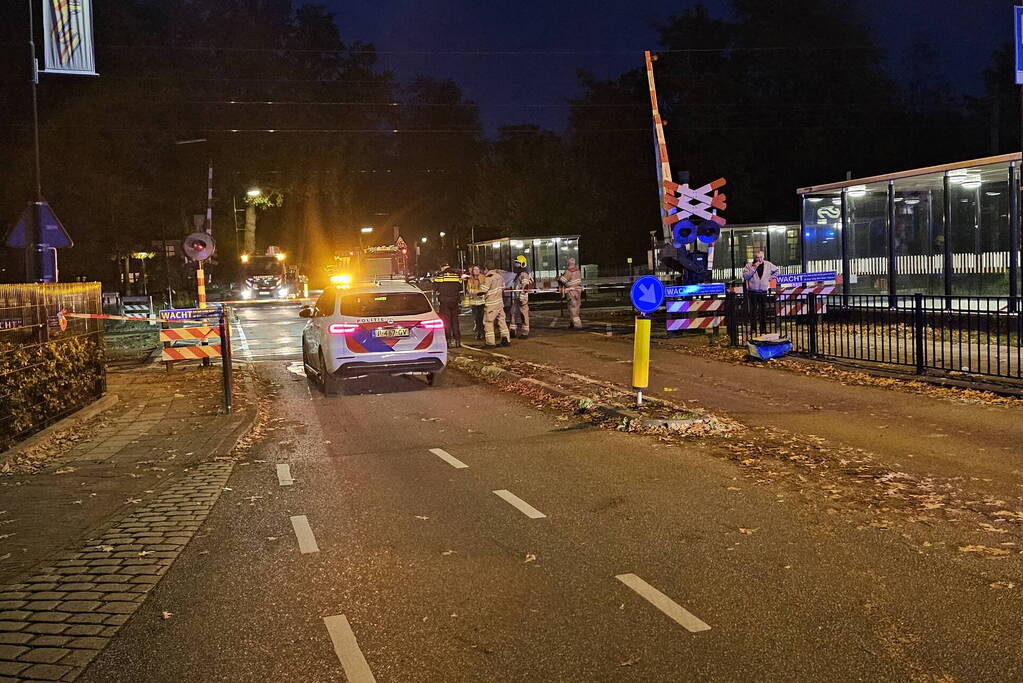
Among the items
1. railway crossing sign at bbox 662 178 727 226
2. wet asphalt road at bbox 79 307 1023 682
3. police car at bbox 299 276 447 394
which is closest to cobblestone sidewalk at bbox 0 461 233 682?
wet asphalt road at bbox 79 307 1023 682

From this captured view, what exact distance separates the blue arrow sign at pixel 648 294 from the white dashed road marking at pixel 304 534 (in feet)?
20.0

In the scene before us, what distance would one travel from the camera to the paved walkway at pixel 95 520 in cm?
547

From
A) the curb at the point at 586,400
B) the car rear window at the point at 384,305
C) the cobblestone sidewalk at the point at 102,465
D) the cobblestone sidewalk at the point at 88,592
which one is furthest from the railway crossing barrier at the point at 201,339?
the cobblestone sidewalk at the point at 88,592

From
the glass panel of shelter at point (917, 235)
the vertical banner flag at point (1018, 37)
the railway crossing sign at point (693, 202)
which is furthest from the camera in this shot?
the glass panel of shelter at point (917, 235)

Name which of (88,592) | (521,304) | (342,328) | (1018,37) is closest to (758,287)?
(521,304)

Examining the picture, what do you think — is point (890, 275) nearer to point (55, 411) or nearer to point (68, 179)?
point (55, 411)

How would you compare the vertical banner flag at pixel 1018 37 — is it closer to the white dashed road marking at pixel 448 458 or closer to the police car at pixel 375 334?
the police car at pixel 375 334

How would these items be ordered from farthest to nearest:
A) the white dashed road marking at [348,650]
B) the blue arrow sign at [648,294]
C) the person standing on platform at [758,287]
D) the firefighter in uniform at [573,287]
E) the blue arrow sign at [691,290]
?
the firefighter in uniform at [573,287] → the blue arrow sign at [691,290] → the person standing on platform at [758,287] → the blue arrow sign at [648,294] → the white dashed road marking at [348,650]

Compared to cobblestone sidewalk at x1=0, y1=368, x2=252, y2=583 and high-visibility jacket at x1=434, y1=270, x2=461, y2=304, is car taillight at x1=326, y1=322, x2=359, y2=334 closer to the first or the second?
cobblestone sidewalk at x1=0, y1=368, x2=252, y2=583

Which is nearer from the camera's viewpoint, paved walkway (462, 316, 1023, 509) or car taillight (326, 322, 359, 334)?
paved walkway (462, 316, 1023, 509)

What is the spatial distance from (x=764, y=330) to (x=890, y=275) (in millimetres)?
7238

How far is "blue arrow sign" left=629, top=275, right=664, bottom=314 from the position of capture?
41.6 feet

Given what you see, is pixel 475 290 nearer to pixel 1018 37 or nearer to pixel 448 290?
pixel 448 290

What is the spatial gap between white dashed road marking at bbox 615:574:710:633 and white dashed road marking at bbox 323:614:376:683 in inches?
63.1
